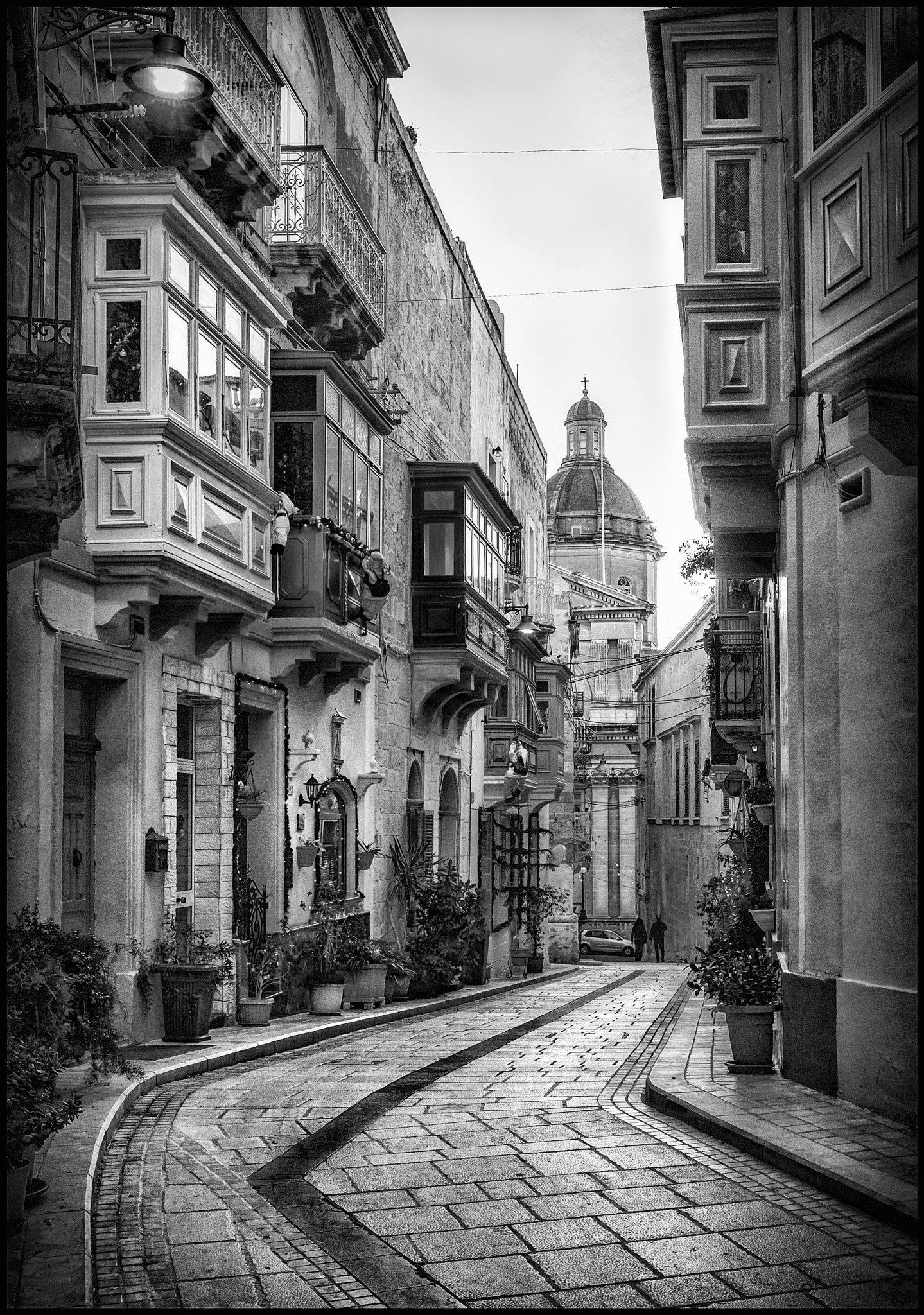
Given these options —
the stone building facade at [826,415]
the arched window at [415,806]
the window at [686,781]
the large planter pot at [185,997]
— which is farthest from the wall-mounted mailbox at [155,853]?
the window at [686,781]

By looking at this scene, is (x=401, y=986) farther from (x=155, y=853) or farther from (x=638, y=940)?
(x=638, y=940)

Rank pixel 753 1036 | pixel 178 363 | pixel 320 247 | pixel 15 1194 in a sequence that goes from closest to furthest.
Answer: pixel 15 1194 < pixel 753 1036 < pixel 178 363 < pixel 320 247

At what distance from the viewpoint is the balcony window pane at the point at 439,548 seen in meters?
25.2

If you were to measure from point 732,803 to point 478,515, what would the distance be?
16588mm

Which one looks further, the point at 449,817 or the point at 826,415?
the point at 449,817

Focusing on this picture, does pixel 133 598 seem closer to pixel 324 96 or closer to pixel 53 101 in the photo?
pixel 53 101

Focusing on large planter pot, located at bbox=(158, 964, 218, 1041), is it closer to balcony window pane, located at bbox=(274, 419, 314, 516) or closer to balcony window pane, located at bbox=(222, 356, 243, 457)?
balcony window pane, located at bbox=(222, 356, 243, 457)

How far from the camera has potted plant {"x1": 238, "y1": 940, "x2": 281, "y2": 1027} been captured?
15180mm

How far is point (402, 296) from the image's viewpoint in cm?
2572

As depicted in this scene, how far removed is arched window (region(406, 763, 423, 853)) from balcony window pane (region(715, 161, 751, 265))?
1386 centimetres

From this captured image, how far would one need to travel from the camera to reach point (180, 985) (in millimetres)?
13156

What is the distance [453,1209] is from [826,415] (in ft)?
19.5

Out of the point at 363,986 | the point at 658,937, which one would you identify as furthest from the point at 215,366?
the point at 658,937

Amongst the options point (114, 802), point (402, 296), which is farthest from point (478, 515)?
point (114, 802)
